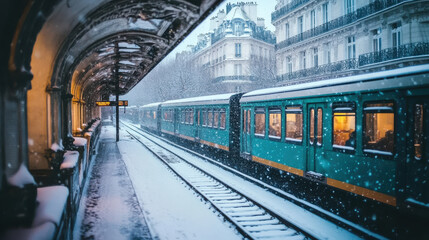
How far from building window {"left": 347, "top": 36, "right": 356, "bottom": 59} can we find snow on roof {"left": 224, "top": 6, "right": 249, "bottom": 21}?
79.3ft

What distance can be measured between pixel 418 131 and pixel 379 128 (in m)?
0.85

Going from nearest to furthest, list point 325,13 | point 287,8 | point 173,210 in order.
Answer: point 173,210 < point 325,13 < point 287,8

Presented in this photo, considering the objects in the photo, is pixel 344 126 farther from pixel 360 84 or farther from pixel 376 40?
pixel 376 40

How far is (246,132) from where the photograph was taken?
1221 cm

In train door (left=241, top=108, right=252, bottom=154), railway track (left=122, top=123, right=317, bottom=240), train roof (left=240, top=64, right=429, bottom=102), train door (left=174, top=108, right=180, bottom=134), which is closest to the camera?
train roof (left=240, top=64, right=429, bottom=102)

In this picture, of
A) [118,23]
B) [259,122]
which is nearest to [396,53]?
[259,122]

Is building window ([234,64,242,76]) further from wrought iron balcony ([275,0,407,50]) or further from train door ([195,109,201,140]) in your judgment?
train door ([195,109,201,140])

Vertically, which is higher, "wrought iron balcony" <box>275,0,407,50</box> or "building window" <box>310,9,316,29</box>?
"building window" <box>310,9,316,29</box>

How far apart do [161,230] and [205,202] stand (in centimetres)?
215

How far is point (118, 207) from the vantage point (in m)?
7.48

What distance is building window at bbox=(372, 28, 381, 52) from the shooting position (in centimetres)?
1917

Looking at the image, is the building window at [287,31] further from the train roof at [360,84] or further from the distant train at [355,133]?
the train roof at [360,84]

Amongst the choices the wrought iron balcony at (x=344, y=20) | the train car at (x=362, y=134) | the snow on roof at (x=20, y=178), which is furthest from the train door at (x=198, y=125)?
the snow on roof at (x=20, y=178)

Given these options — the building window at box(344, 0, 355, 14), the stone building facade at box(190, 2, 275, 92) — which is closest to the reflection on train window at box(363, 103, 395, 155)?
the building window at box(344, 0, 355, 14)
